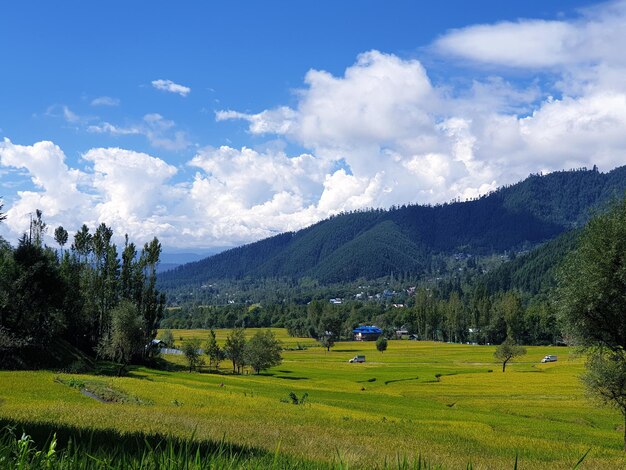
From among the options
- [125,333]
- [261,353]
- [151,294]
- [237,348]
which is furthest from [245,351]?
[125,333]

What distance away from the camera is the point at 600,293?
1223 inches

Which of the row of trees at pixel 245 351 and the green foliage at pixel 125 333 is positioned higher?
the green foliage at pixel 125 333

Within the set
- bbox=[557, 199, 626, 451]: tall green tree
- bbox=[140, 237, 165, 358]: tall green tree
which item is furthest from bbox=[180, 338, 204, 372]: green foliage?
bbox=[557, 199, 626, 451]: tall green tree

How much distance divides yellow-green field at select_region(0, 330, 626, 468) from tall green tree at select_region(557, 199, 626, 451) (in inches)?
104

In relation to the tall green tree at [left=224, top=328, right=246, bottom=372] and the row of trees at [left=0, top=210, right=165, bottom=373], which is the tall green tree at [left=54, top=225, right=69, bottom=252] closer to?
the row of trees at [left=0, top=210, right=165, bottom=373]

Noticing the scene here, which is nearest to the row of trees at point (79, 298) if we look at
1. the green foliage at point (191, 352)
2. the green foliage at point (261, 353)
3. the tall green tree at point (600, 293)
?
the green foliage at point (191, 352)

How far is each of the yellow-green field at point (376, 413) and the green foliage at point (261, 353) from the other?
3.27m

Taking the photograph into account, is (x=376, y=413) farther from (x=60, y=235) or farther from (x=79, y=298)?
(x=60, y=235)

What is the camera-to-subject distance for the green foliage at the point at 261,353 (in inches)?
4281

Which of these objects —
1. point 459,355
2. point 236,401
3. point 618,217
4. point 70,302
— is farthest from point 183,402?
point 459,355

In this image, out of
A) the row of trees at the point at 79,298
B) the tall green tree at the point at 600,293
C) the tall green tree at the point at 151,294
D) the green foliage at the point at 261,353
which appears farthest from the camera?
the green foliage at the point at 261,353

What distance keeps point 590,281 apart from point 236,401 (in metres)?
29.1

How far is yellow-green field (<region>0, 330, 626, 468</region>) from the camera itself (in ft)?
62.9

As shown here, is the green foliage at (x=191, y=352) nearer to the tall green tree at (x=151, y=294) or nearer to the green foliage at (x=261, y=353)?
the tall green tree at (x=151, y=294)
